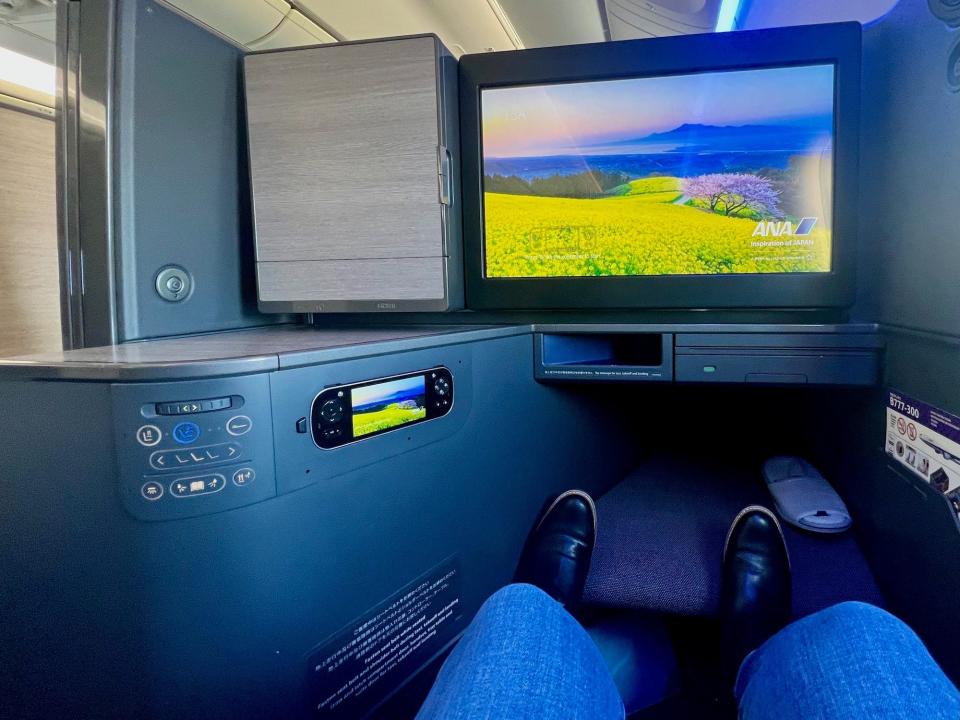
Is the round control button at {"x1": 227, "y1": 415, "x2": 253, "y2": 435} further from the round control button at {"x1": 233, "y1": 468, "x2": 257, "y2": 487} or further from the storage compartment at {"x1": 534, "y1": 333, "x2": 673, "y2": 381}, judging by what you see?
the storage compartment at {"x1": 534, "y1": 333, "x2": 673, "y2": 381}

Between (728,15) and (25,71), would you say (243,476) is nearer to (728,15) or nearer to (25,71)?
(728,15)

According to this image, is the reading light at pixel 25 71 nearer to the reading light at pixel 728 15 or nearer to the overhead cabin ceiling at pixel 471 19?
the overhead cabin ceiling at pixel 471 19

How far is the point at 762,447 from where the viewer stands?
2117mm

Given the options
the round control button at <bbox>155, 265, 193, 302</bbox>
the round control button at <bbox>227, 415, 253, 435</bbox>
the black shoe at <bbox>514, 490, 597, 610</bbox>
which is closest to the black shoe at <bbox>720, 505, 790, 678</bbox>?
the black shoe at <bbox>514, 490, 597, 610</bbox>

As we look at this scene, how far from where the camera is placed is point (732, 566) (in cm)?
122

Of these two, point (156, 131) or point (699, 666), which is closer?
point (156, 131)

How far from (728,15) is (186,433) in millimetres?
2196

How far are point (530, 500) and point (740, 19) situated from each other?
171cm

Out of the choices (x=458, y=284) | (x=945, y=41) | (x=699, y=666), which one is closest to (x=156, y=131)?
(x=458, y=284)

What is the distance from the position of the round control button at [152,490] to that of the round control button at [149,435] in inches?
1.8

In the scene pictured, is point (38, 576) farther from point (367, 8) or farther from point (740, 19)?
point (367, 8)

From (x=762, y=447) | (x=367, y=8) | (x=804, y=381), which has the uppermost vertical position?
(x=367, y=8)

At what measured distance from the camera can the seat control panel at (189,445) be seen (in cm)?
67

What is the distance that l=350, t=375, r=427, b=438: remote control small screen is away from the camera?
34.6 inches
